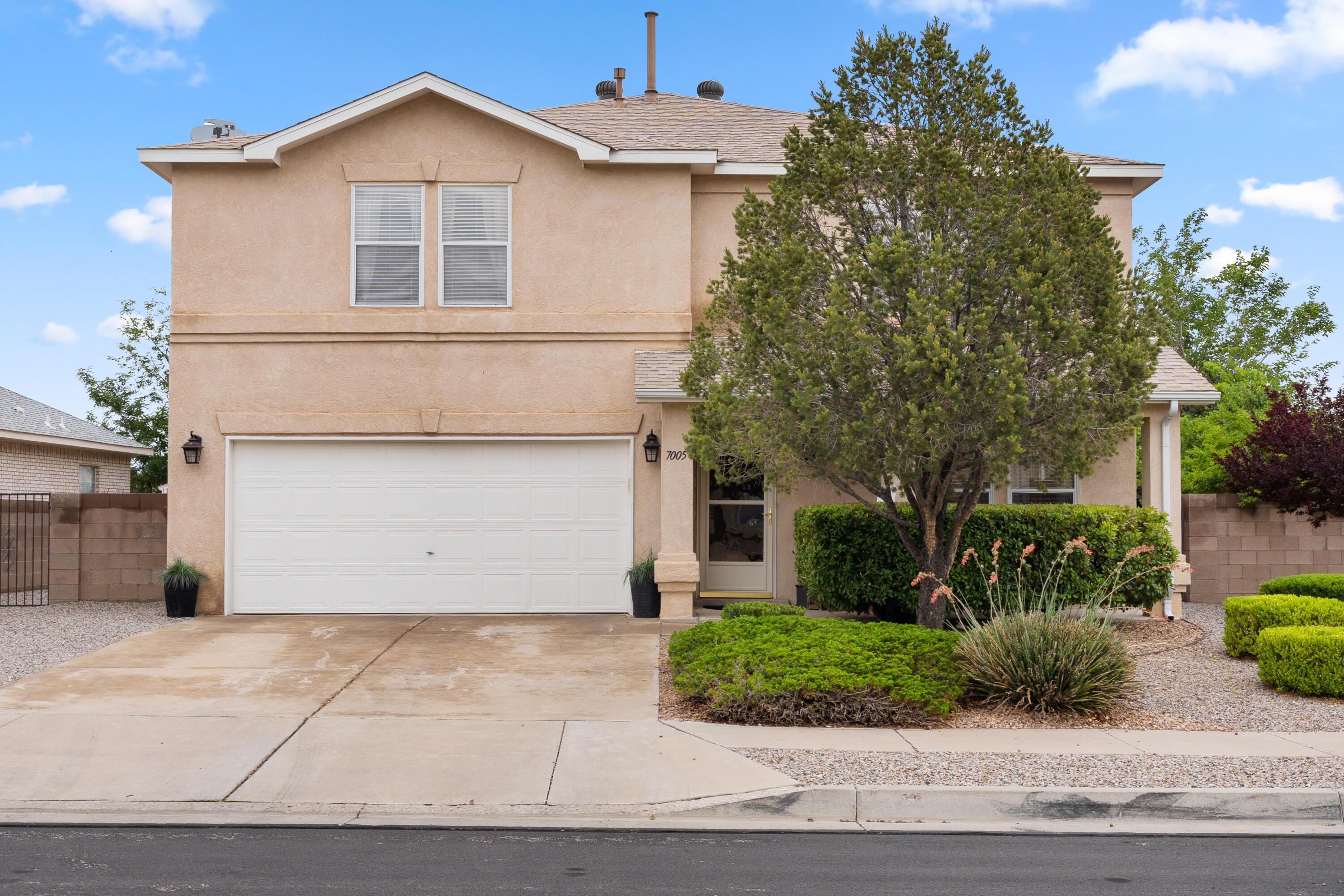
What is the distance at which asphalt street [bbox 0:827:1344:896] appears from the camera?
4520 millimetres

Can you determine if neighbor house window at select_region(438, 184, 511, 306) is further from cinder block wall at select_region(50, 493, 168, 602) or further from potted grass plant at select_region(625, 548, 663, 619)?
cinder block wall at select_region(50, 493, 168, 602)

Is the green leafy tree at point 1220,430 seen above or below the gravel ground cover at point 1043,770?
above

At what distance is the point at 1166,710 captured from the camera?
307 inches

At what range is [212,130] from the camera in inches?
607

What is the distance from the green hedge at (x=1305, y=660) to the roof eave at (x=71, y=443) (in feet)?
67.4

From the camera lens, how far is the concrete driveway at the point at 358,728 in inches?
228

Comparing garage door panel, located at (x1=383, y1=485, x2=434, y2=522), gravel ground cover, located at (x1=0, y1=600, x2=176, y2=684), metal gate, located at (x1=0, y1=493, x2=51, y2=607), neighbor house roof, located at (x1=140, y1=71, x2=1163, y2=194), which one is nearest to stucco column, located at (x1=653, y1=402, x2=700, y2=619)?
garage door panel, located at (x1=383, y1=485, x2=434, y2=522)

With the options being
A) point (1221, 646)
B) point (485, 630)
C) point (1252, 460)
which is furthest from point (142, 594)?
point (1252, 460)

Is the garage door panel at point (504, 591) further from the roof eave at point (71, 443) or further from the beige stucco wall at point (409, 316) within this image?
the roof eave at point (71, 443)

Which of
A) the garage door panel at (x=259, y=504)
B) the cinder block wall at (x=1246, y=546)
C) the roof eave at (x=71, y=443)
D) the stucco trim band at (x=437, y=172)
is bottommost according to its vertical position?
the cinder block wall at (x=1246, y=546)

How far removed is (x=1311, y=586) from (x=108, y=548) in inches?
609

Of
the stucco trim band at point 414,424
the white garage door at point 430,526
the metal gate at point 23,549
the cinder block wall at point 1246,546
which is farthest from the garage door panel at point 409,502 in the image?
the cinder block wall at point 1246,546

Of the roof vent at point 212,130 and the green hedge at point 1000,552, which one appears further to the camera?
the roof vent at point 212,130

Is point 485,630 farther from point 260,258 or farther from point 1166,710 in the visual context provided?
point 1166,710
